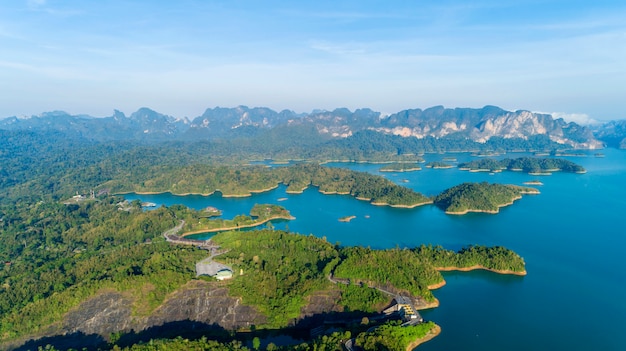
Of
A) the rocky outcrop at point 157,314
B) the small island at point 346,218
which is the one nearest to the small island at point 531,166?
Result: the small island at point 346,218

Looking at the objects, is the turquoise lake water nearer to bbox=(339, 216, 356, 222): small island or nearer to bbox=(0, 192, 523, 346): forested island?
bbox=(339, 216, 356, 222): small island

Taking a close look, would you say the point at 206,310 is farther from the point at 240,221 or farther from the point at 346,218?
the point at 346,218

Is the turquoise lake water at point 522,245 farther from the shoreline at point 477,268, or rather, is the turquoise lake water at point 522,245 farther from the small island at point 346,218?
Result: the small island at point 346,218

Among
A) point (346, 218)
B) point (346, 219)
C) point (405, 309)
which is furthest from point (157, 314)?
point (346, 218)

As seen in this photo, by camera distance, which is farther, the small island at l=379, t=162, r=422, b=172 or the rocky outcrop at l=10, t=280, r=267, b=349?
the small island at l=379, t=162, r=422, b=172

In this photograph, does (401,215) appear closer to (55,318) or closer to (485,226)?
(485,226)

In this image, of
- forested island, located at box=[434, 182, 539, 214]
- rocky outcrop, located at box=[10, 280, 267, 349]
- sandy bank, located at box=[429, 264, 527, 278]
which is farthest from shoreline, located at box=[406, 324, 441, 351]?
forested island, located at box=[434, 182, 539, 214]

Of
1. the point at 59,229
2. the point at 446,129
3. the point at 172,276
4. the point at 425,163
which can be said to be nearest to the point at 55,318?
the point at 172,276
